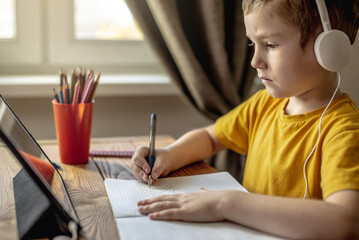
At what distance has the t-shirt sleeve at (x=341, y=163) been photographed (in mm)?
656

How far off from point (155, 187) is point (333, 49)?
41cm

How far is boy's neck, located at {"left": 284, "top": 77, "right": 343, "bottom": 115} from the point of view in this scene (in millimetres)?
841

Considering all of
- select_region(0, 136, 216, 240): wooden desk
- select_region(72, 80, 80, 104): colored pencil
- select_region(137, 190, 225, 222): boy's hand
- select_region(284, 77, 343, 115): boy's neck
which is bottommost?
select_region(0, 136, 216, 240): wooden desk

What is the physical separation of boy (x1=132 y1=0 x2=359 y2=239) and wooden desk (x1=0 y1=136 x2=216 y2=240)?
0.06 m

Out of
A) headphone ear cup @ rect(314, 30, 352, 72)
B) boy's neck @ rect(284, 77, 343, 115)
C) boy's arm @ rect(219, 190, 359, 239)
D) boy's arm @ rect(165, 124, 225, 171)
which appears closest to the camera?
boy's arm @ rect(219, 190, 359, 239)

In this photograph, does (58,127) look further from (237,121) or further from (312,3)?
(312,3)

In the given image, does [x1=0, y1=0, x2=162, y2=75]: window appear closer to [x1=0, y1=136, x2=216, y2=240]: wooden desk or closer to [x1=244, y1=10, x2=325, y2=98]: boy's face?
[x1=0, y1=136, x2=216, y2=240]: wooden desk

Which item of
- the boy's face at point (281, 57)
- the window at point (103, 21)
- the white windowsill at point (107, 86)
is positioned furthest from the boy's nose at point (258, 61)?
the window at point (103, 21)

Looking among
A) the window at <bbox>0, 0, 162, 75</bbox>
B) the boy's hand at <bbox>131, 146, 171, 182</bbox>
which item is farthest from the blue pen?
the window at <bbox>0, 0, 162, 75</bbox>

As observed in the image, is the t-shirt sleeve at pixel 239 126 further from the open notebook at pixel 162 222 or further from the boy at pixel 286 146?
the open notebook at pixel 162 222

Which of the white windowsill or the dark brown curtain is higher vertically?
the dark brown curtain

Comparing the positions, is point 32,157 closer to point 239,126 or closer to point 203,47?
point 239,126

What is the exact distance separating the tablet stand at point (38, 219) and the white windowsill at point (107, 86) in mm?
751

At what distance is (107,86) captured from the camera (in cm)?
141
